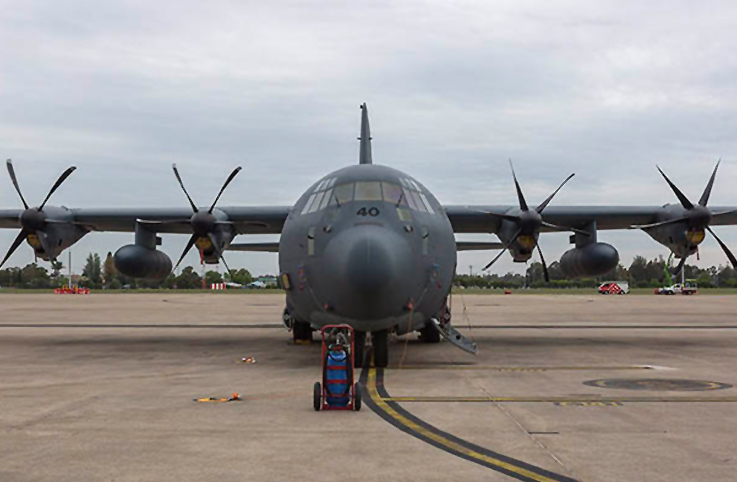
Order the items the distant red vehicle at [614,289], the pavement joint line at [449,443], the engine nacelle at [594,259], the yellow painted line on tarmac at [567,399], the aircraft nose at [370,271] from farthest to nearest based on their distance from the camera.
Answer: the distant red vehicle at [614,289] < the engine nacelle at [594,259] < the aircraft nose at [370,271] < the yellow painted line on tarmac at [567,399] < the pavement joint line at [449,443]

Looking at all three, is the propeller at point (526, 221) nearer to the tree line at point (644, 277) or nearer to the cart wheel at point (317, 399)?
the cart wheel at point (317, 399)

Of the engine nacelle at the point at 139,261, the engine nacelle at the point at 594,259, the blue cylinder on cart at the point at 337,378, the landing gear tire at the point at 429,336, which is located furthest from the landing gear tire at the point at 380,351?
the engine nacelle at the point at 139,261

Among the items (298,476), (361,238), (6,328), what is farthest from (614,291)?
(298,476)

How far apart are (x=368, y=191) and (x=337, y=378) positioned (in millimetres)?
4655

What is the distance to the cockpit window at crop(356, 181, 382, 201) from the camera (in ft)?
43.6

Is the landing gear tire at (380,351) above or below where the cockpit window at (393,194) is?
below

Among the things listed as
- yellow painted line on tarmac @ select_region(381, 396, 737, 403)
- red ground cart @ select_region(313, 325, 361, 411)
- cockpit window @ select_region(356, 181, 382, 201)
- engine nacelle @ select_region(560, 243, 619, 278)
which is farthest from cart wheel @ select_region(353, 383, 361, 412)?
engine nacelle @ select_region(560, 243, 619, 278)

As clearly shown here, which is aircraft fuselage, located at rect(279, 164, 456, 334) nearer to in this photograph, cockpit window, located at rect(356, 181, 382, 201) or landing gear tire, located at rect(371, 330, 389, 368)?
cockpit window, located at rect(356, 181, 382, 201)

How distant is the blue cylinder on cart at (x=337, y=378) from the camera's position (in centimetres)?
953

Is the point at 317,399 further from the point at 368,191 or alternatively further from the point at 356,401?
the point at 368,191

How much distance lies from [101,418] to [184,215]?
44.7ft

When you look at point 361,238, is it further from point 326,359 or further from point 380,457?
point 380,457

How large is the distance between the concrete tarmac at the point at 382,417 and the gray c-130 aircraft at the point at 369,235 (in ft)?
4.26

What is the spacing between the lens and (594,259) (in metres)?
21.8
